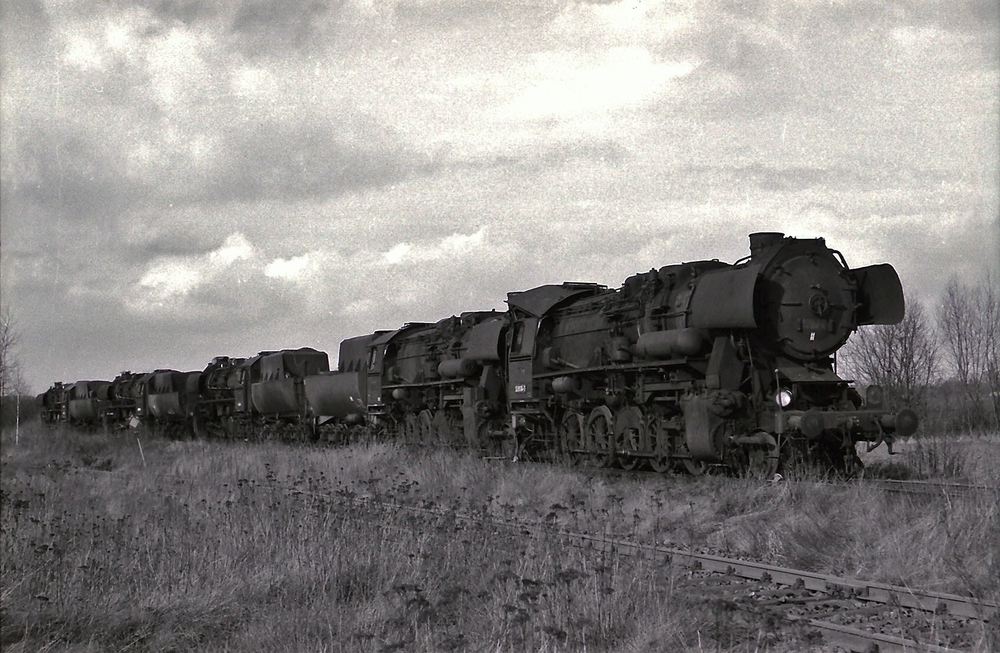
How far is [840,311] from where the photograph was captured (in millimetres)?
15391

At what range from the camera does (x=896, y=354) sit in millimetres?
33938

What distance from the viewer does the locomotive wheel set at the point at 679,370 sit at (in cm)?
1448

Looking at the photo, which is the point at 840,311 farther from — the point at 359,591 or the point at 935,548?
the point at 359,591

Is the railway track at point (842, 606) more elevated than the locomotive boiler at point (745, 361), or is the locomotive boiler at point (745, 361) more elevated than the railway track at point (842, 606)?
the locomotive boiler at point (745, 361)

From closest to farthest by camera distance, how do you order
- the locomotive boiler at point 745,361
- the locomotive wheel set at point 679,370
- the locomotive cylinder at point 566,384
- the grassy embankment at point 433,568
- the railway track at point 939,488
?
the grassy embankment at point 433,568 < the railway track at point 939,488 < the locomotive boiler at point 745,361 < the locomotive wheel set at point 679,370 < the locomotive cylinder at point 566,384

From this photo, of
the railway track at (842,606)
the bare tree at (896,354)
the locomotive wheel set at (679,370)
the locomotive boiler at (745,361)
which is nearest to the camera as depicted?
the railway track at (842,606)

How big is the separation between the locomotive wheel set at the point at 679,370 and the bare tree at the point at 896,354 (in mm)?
16083

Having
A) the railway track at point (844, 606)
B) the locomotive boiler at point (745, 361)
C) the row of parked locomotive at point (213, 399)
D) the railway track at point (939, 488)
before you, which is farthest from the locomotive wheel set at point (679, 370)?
the row of parked locomotive at point (213, 399)

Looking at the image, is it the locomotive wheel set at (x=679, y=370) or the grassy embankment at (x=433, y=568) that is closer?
the grassy embankment at (x=433, y=568)

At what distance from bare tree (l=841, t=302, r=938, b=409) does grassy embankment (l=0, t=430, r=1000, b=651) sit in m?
21.4

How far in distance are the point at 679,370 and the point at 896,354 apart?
2132cm

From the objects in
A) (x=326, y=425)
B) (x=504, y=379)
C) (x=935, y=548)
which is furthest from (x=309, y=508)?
(x=326, y=425)

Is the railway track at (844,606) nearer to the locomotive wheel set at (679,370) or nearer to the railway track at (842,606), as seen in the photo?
the railway track at (842,606)

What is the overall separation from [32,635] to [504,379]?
15561 millimetres
